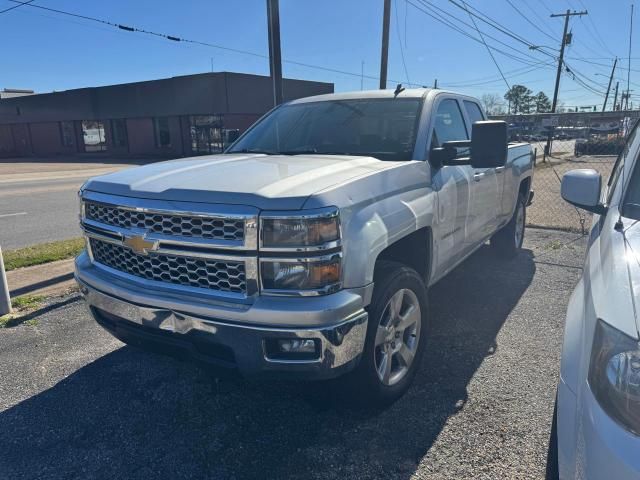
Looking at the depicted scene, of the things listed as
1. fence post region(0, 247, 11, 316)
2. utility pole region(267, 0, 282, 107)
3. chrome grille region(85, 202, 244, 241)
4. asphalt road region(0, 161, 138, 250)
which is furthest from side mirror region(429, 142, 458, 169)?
asphalt road region(0, 161, 138, 250)

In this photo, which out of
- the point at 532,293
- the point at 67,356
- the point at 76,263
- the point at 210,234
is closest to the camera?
the point at 210,234

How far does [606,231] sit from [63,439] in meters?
3.05

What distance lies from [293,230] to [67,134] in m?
44.3

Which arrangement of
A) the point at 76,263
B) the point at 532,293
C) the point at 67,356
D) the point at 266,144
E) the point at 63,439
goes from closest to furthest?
the point at 63,439, the point at 76,263, the point at 67,356, the point at 266,144, the point at 532,293

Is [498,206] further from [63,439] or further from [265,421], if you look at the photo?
[63,439]

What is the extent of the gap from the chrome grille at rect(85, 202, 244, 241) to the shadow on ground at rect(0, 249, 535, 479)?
1181 mm

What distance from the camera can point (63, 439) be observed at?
2.74 m

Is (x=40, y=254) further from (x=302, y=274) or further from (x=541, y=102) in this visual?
(x=541, y=102)

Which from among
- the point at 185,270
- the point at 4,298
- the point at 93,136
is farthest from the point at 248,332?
the point at 93,136

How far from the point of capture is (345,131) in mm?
3723

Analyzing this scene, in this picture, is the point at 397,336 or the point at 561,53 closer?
the point at 397,336

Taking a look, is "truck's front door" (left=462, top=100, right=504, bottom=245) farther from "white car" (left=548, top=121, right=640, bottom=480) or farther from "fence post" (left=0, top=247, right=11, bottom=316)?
"fence post" (left=0, top=247, right=11, bottom=316)

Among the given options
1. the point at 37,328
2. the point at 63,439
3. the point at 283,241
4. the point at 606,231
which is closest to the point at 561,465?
the point at 606,231

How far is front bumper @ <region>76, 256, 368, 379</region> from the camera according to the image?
88.7 inches
